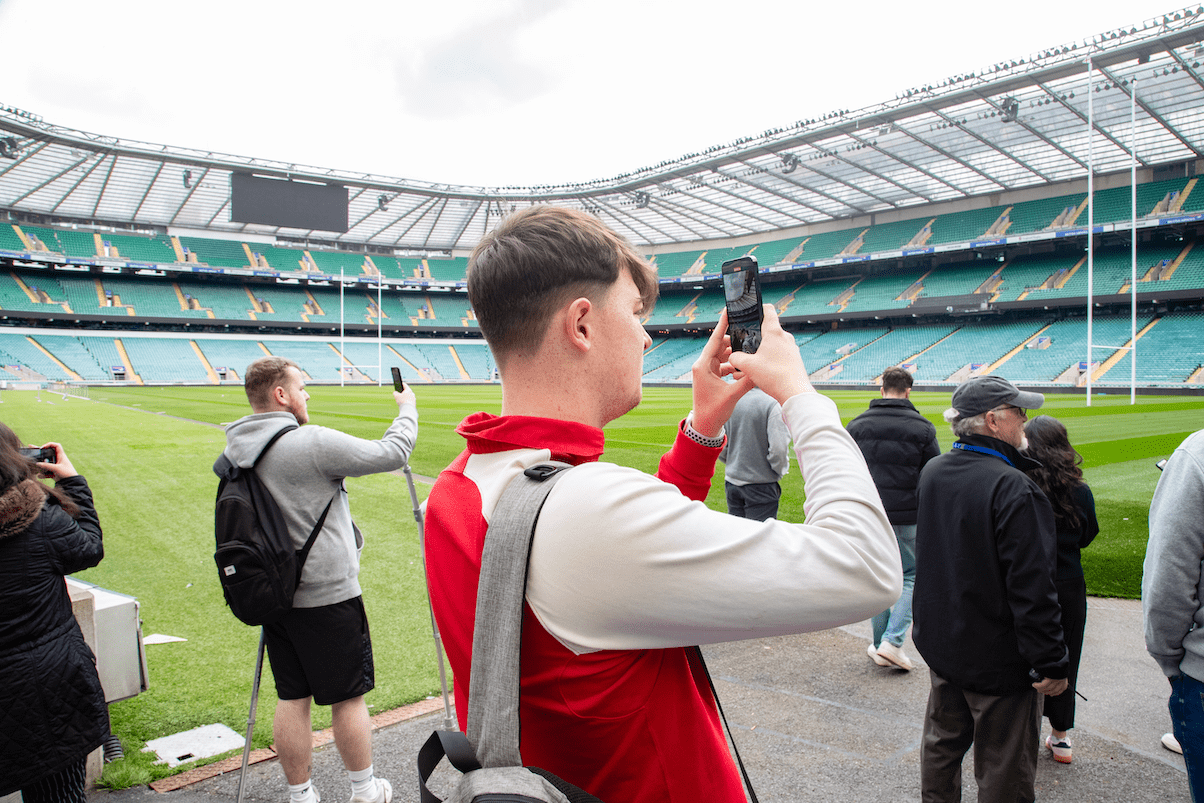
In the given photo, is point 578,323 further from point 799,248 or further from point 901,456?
point 799,248

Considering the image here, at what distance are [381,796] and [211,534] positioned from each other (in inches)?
262

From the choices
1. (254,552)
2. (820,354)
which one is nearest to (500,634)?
(254,552)

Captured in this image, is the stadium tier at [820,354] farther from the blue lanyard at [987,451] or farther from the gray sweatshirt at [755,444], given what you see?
the blue lanyard at [987,451]

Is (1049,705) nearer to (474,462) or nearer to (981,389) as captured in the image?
(981,389)

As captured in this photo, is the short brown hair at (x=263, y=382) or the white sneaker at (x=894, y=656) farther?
the white sneaker at (x=894, y=656)

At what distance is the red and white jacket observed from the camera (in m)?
0.91

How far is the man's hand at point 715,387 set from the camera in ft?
4.75

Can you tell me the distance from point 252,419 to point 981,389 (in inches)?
139

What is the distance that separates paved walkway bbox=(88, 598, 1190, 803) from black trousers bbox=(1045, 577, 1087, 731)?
265 mm

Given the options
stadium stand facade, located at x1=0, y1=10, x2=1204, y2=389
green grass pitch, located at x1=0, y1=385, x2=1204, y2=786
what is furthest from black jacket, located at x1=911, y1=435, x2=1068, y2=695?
stadium stand facade, located at x1=0, y1=10, x2=1204, y2=389

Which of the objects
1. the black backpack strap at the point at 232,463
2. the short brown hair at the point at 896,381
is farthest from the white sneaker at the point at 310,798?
the short brown hair at the point at 896,381

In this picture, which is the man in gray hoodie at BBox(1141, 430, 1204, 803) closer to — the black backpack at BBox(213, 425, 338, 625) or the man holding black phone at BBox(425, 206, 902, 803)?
the man holding black phone at BBox(425, 206, 902, 803)

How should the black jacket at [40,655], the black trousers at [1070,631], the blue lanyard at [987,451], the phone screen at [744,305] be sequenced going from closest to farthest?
the phone screen at [744,305]
the black jacket at [40,655]
the blue lanyard at [987,451]
the black trousers at [1070,631]

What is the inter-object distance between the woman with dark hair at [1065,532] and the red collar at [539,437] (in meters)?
3.24
